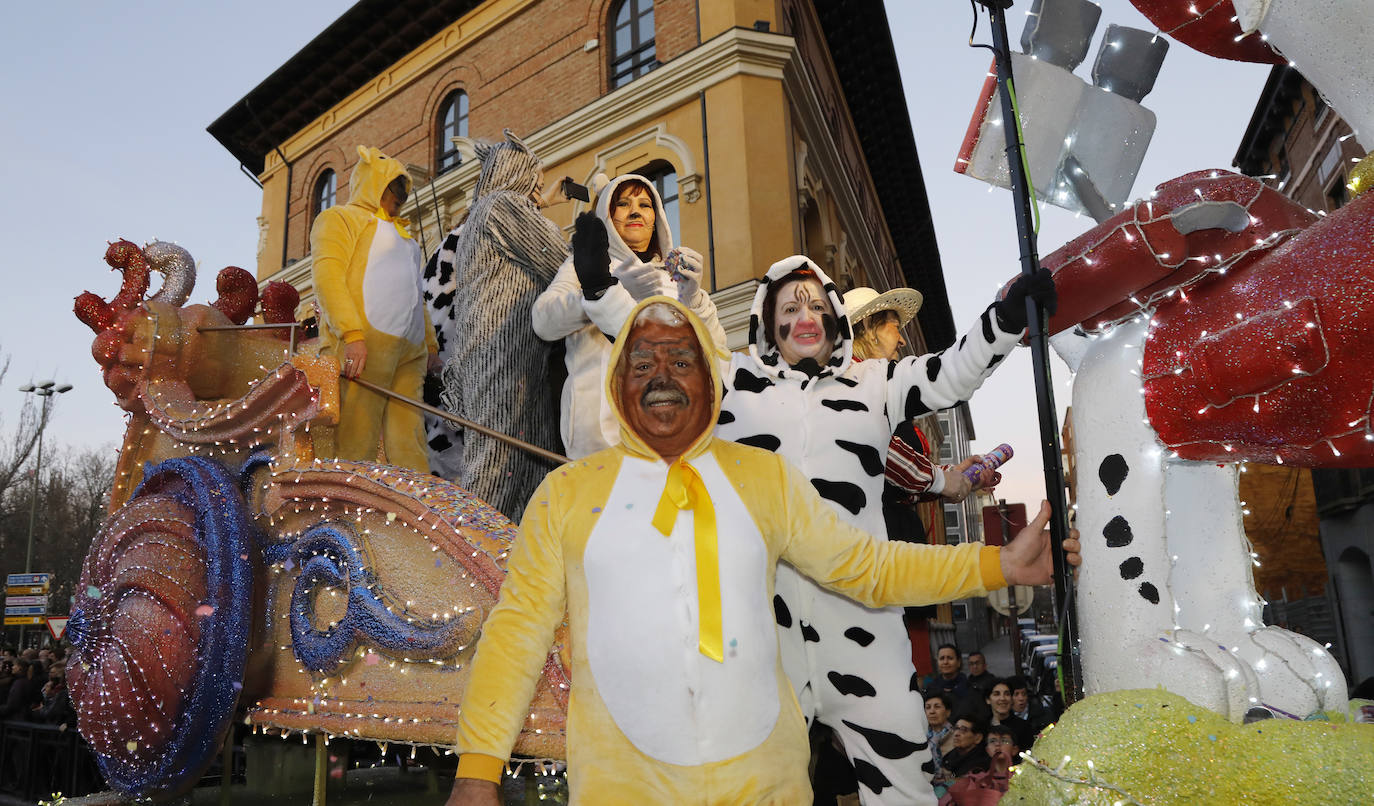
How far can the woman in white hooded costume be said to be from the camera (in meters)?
2.97

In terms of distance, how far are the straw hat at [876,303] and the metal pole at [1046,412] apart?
1.81m

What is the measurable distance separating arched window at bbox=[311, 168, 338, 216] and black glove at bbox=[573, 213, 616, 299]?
20744mm

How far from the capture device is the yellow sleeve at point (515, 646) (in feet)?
5.97

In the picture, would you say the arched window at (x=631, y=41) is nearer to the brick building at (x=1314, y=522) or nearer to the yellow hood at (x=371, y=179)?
the yellow hood at (x=371, y=179)

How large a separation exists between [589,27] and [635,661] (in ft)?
53.2

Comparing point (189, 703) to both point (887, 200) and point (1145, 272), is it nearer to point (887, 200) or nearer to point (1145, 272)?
point (1145, 272)

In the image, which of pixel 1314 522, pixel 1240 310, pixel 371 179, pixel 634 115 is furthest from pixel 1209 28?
pixel 1314 522

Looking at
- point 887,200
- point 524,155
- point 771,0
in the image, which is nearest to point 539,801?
point 524,155

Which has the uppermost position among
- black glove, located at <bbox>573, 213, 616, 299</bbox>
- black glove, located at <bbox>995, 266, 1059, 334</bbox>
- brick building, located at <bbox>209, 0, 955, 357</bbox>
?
brick building, located at <bbox>209, 0, 955, 357</bbox>

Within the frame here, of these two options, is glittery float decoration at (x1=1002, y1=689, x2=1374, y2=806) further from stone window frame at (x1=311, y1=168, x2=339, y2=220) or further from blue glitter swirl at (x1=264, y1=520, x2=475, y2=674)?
stone window frame at (x1=311, y1=168, x2=339, y2=220)

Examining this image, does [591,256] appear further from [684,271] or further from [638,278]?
[684,271]

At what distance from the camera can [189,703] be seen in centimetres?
322

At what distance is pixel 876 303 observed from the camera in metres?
4.41

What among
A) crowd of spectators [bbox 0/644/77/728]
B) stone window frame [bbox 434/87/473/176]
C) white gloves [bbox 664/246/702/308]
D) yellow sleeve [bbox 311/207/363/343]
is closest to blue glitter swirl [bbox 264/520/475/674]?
yellow sleeve [bbox 311/207/363/343]
